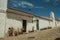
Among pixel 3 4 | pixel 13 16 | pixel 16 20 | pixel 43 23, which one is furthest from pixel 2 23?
pixel 43 23

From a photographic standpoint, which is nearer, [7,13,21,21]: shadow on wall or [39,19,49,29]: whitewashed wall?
[7,13,21,21]: shadow on wall

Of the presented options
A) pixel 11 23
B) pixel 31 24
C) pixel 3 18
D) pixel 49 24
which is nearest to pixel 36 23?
pixel 31 24

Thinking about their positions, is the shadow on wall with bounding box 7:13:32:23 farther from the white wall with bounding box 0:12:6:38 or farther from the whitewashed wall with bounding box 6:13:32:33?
the white wall with bounding box 0:12:6:38

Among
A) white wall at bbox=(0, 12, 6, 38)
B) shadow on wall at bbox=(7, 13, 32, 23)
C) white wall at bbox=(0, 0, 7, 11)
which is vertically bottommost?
white wall at bbox=(0, 12, 6, 38)

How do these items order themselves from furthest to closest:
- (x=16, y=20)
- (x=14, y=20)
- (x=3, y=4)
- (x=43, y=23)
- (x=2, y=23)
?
(x=43, y=23) < (x=16, y=20) < (x=14, y=20) < (x=3, y=4) < (x=2, y=23)

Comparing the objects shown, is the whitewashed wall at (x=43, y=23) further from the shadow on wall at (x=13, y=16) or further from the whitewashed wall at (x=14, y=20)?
the shadow on wall at (x=13, y=16)

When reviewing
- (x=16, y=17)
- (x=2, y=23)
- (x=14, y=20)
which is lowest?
(x=2, y=23)

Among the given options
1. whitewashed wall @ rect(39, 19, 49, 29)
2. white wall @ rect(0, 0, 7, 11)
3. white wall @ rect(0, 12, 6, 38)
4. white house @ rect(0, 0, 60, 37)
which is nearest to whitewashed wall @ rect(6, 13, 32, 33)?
white house @ rect(0, 0, 60, 37)

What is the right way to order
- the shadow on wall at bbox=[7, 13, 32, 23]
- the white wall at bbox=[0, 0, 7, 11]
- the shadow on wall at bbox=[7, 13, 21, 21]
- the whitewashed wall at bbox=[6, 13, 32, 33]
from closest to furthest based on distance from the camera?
the white wall at bbox=[0, 0, 7, 11] → the whitewashed wall at bbox=[6, 13, 32, 33] → the shadow on wall at bbox=[7, 13, 21, 21] → the shadow on wall at bbox=[7, 13, 32, 23]

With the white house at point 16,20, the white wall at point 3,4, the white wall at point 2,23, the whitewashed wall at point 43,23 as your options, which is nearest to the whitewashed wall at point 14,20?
the white house at point 16,20

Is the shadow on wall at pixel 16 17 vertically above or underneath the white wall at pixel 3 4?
underneath

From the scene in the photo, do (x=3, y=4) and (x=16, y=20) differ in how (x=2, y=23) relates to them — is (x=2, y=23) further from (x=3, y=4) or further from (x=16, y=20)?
(x=16, y=20)

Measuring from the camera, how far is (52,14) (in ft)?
127

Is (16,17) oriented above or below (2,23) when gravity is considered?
above
